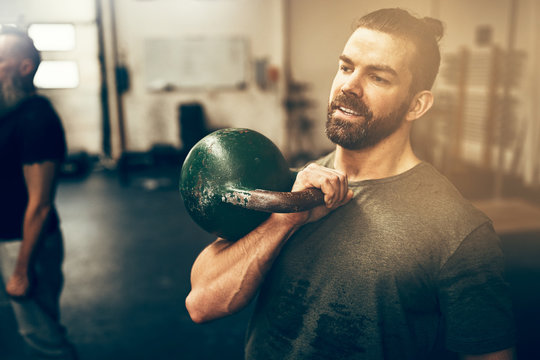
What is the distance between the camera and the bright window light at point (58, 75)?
6008mm

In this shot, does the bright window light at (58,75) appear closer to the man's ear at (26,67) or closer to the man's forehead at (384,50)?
the man's ear at (26,67)

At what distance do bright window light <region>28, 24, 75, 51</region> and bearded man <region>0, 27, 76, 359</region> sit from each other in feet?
16.3

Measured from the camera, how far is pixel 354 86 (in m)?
0.81

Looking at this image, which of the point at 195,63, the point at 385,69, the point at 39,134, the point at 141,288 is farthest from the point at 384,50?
the point at 195,63

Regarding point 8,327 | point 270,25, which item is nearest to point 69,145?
point 270,25

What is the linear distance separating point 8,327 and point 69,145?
14.2 feet

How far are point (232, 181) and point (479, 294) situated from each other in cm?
45

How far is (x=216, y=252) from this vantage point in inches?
35.2

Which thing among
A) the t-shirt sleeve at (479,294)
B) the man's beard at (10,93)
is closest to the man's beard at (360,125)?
the t-shirt sleeve at (479,294)

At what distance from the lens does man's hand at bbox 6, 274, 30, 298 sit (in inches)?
59.2

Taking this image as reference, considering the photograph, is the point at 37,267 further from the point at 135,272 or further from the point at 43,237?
the point at 135,272

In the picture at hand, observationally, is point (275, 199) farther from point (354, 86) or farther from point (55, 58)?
point (55, 58)

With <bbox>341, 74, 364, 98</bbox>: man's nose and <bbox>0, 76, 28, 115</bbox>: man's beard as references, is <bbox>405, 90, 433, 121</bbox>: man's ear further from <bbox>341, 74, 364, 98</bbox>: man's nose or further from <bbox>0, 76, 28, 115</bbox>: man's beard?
<bbox>0, 76, 28, 115</bbox>: man's beard

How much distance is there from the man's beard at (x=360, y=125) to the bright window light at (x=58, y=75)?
240 inches
